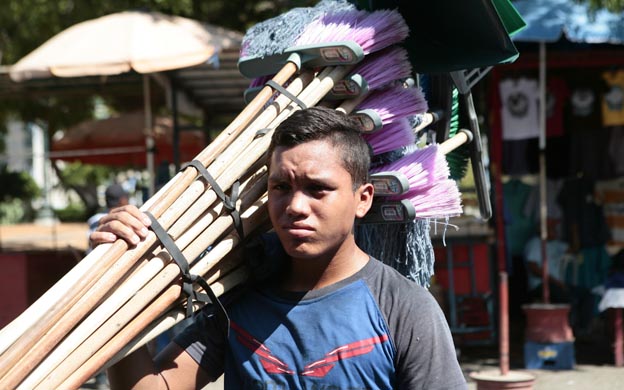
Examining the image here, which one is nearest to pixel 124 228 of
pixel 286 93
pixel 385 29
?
pixel 286 93

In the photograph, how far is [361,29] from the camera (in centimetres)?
239

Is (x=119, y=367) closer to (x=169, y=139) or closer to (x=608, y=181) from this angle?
(x=608, y=181)

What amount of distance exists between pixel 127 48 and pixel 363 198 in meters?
5.91

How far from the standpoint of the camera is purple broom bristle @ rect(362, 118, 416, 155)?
2363 mm

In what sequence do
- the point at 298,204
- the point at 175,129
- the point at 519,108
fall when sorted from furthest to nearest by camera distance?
1. the point at 175,129
2. the point at 519,108
3. the point at 298,204

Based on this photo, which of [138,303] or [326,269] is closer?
[138,303]

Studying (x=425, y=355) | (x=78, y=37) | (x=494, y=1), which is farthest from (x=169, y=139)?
(x=425, y=355)

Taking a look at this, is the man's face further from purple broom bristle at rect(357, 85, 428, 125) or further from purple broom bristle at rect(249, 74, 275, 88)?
purple broom bristle at rect(249, 74, 275, 88)

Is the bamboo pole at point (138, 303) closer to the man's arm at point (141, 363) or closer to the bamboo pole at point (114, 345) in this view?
the bamboo pole at point (114, 345)

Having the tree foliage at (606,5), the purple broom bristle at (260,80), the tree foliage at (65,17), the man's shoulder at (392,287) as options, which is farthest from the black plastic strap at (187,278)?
the tree foliage at (65,17)

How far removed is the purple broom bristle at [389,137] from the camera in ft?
7.75

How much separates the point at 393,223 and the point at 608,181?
6.51 m

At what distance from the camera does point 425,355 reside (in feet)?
6.07

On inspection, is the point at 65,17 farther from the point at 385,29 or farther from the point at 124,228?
the point at 124,228
